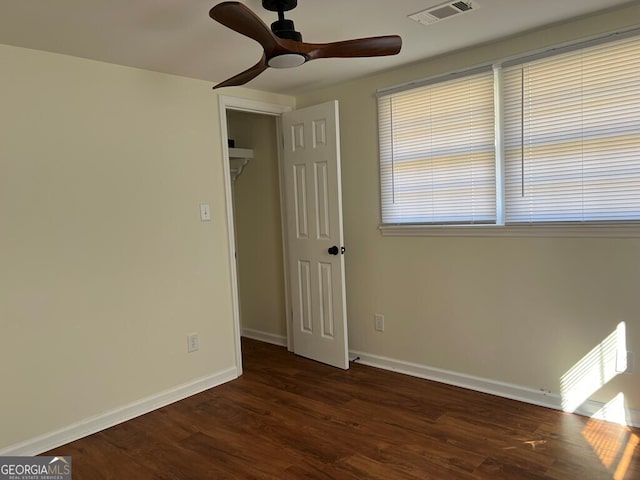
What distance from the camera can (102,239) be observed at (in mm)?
→ 2760

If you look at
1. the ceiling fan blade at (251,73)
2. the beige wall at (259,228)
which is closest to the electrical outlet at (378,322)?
the beige wall at (259,228)

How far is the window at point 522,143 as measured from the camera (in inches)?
94.1

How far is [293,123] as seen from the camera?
3699 millimetres

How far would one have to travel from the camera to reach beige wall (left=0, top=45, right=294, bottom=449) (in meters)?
2.44

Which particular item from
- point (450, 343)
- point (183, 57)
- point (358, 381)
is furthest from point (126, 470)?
point (183, 57)

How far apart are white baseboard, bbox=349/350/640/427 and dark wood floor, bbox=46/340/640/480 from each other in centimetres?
6

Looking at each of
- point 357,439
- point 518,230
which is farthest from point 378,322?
point 518,230

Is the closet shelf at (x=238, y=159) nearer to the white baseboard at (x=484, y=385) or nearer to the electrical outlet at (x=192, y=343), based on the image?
the electrical outlet at (x=192, y=343)

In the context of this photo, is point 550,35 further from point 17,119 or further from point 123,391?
point 123,391

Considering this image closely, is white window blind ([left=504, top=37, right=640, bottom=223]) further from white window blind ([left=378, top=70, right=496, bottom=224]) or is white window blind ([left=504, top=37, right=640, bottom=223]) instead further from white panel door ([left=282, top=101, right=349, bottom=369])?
white panel door ([left=282, top=101, right=349, bottom=369])

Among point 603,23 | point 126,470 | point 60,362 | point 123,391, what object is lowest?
point 126,470

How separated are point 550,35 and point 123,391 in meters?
3.40
